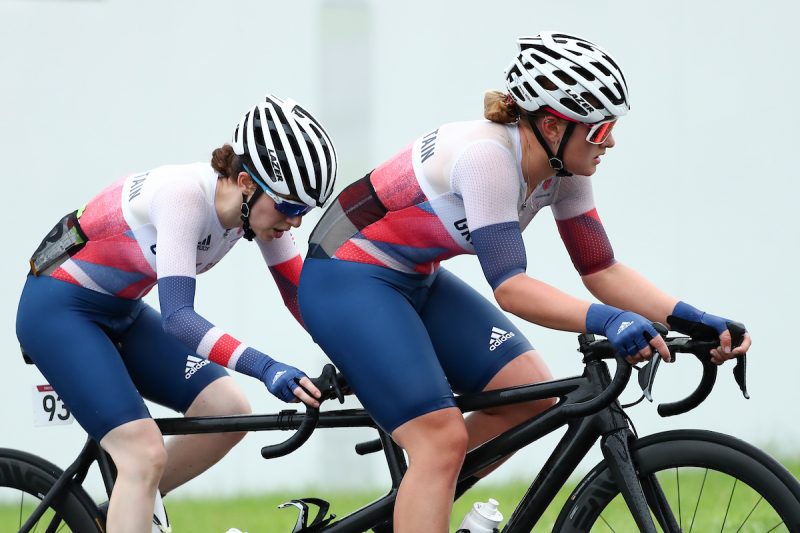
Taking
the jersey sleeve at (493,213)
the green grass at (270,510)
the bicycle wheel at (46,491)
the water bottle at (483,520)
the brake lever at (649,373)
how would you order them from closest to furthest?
A: the brake lever at (649,373) → the jersey sleeve at (493,213) → the water bottle at (483,520) → the bicycle wheel at (46,491) → the green grass at (270,510)

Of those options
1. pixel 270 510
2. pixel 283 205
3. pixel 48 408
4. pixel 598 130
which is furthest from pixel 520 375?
pixel 270 510

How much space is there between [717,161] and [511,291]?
3225mm

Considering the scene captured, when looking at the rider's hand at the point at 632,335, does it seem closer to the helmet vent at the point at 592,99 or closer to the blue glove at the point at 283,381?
the helmet vent at the point at 592,99

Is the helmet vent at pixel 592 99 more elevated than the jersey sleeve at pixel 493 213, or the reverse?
the helmet vent at pixel 592 99

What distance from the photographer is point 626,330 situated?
2.84 metres

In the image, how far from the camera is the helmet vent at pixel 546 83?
124 inches

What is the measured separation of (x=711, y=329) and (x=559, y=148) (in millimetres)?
603

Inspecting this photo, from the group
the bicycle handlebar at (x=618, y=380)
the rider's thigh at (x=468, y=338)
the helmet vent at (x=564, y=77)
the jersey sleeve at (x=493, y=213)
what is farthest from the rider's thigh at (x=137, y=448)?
the helmet vent at (x=564, y=77)

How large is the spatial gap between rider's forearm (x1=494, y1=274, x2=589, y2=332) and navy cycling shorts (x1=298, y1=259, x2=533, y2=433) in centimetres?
31

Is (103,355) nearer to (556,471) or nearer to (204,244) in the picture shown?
(204,244)

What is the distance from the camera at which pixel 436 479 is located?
317cm

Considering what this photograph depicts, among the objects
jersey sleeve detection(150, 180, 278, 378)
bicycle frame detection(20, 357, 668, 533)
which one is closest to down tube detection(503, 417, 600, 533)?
bicycle frame detection(20, 357, 668, 533)

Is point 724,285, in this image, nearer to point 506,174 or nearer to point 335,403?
point 335,403

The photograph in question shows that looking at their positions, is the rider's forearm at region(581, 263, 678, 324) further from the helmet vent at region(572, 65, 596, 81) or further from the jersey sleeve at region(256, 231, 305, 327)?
the jersey sleeve at region(256, 231, 305, 327)
